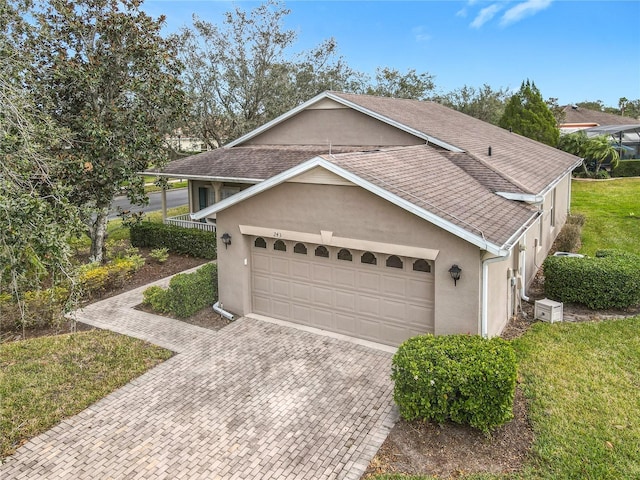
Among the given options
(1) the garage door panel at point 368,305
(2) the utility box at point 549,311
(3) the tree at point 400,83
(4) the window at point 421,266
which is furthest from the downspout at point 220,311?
(3) the tree at point 400,83

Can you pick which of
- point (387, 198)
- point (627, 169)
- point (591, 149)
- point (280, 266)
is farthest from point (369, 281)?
point (627, 169)

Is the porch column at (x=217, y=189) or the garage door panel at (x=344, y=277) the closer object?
the garage door panel at (x=344, y=277)

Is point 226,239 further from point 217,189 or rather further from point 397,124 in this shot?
point 217,189

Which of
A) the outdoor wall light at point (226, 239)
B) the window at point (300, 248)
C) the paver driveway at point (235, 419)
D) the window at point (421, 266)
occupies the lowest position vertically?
the paver driveway at point (235, 419)

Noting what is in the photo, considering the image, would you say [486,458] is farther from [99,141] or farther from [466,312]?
[99,141]

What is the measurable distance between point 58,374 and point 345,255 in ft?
20.8

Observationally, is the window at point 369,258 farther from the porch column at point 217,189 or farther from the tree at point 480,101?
the tree at point 480,101

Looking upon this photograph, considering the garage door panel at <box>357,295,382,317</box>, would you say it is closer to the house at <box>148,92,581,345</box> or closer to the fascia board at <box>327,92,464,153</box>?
the house at <box>148,92,581,345</box>

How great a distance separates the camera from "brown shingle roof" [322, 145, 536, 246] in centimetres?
946

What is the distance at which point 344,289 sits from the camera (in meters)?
11.0

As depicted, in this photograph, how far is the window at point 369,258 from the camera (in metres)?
10.5

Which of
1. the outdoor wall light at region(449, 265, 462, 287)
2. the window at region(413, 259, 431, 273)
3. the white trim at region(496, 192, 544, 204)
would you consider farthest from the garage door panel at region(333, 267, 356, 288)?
the white trim at region(496, 192, 544, 204)

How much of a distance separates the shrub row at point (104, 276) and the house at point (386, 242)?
4284 mm

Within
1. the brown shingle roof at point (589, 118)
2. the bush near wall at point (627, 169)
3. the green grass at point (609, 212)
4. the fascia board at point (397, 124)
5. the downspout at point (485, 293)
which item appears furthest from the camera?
the brown shingle roof at point (589, 118)
